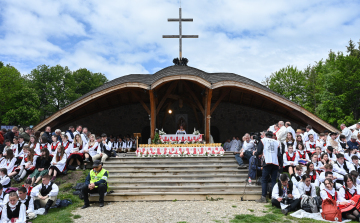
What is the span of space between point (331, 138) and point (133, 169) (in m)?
6.97

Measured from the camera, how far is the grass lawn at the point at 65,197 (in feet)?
17.5

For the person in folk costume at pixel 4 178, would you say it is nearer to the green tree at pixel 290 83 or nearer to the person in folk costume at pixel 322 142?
the person in folk costume at pixel 322 142

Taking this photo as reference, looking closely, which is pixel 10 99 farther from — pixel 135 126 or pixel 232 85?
pixel 232 85

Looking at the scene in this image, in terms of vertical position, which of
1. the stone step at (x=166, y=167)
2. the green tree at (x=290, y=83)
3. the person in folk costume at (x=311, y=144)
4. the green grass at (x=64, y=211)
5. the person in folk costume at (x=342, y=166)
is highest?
the green tree at (x=290, y=83)

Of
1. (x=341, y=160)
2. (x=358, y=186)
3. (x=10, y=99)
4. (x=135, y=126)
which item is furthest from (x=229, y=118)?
(x=10, y=99)

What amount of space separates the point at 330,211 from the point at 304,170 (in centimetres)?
211

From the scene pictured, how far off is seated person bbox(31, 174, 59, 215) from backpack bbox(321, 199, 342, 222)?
610cm

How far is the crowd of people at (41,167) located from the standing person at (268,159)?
13.7 feet

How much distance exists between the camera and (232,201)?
22.1 ft

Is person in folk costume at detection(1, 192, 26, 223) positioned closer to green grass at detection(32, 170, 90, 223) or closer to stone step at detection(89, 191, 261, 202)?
green grass at detection(32, 170, 90, 223)

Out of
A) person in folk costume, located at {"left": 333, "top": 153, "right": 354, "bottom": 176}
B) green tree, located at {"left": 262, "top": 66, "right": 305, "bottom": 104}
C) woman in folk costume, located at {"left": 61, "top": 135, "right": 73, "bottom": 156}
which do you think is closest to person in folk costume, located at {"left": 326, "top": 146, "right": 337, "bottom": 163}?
person in folk costume, located at {"left": 333, "top": 153, "right": 354, "bottom": 176}

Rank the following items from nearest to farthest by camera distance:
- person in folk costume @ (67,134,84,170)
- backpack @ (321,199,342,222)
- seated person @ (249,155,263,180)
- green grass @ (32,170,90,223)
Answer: backpack @ (321,199,342,222), green grass @ (32,170,90,223), seated person @ (249,155,263,180), person in folk costume @ (67,134,84,170)

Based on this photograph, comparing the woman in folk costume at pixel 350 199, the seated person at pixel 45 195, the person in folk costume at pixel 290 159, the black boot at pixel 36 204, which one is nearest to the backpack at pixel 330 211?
the woman in folk costume at pixel 350 199

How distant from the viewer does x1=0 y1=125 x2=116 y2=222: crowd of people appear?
5.38 metres
